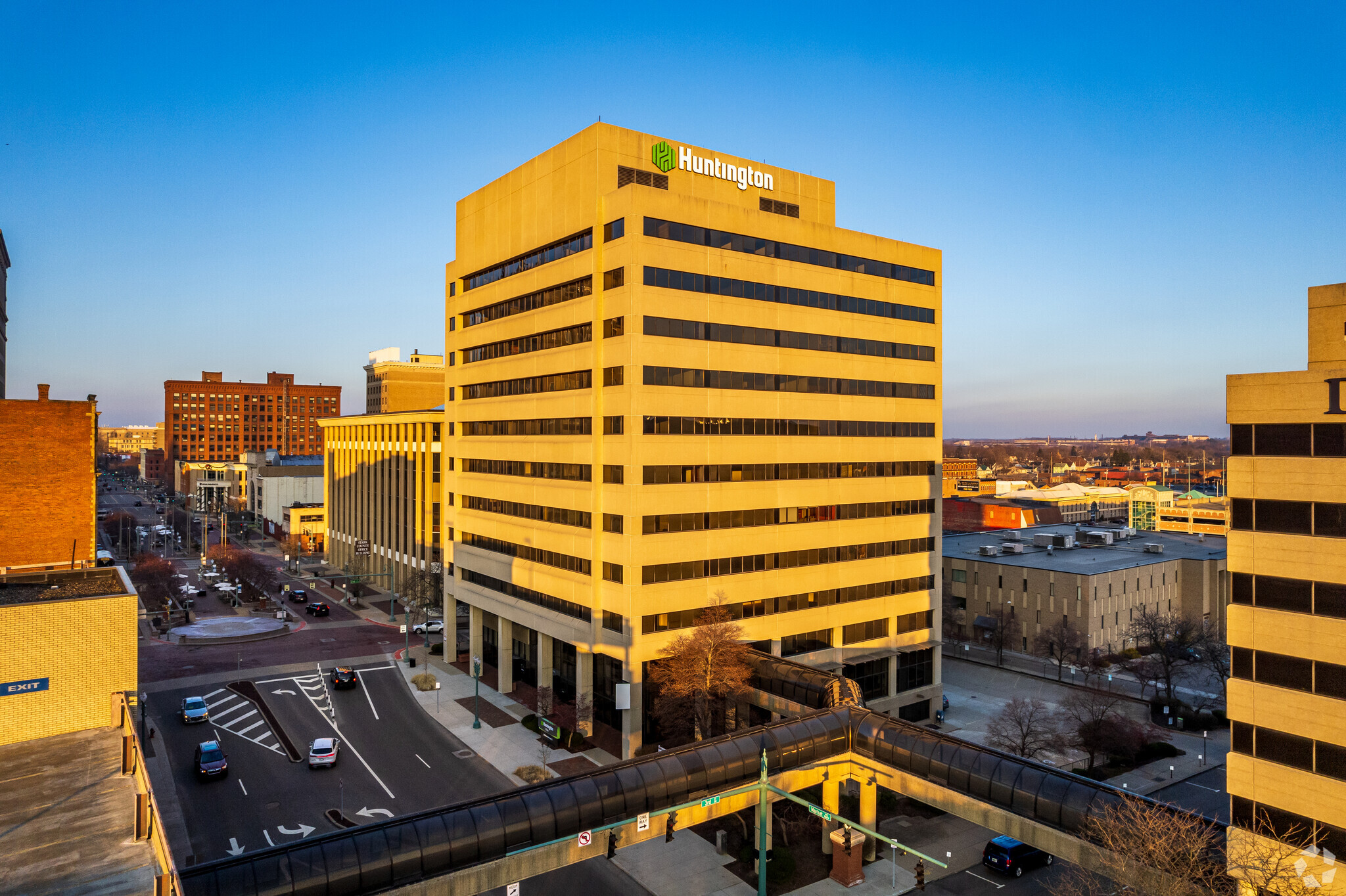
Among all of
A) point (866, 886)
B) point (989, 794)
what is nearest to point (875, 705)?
point (866, 886)

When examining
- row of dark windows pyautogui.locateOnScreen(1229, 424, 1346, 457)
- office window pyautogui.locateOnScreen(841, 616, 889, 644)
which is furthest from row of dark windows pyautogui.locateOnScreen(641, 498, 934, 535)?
row of dark windows pyautogui.locateOnScreen(1229, 424, 1346, 457)

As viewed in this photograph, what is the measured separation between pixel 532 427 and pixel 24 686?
33599 millimetres

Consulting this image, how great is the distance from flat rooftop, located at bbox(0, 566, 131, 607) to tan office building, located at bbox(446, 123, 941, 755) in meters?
25.7

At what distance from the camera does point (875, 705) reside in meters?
58.6

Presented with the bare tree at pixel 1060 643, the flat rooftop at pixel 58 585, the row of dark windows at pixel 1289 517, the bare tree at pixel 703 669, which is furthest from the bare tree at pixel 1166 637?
the flat rooftop at pixel 58 585

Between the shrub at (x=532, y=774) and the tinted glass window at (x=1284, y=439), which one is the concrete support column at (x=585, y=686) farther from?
the tinted glass window at (x=1284, y=439)

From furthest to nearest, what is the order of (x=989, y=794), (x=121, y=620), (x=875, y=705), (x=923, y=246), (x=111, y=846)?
(x=923, y=246), (x=875, y=705), (x=121, y=620), (x=989, y=794), (x=111, y=846)

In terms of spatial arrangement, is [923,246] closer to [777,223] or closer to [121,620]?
[777,223]

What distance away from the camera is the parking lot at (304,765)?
133 ft

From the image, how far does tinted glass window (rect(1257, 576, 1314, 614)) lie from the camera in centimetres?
2546

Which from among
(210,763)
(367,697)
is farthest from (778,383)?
(210,763)

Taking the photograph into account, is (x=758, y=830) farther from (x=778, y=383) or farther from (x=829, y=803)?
(x=778, y=383)

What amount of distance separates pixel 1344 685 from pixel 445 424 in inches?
2585

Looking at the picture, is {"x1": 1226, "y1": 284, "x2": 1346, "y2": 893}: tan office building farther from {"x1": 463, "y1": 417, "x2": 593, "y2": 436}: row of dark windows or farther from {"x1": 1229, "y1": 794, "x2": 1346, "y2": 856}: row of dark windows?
{"x1": 463, "y1": 417, "x2": 593, "y2": 436}: row of dark windows
